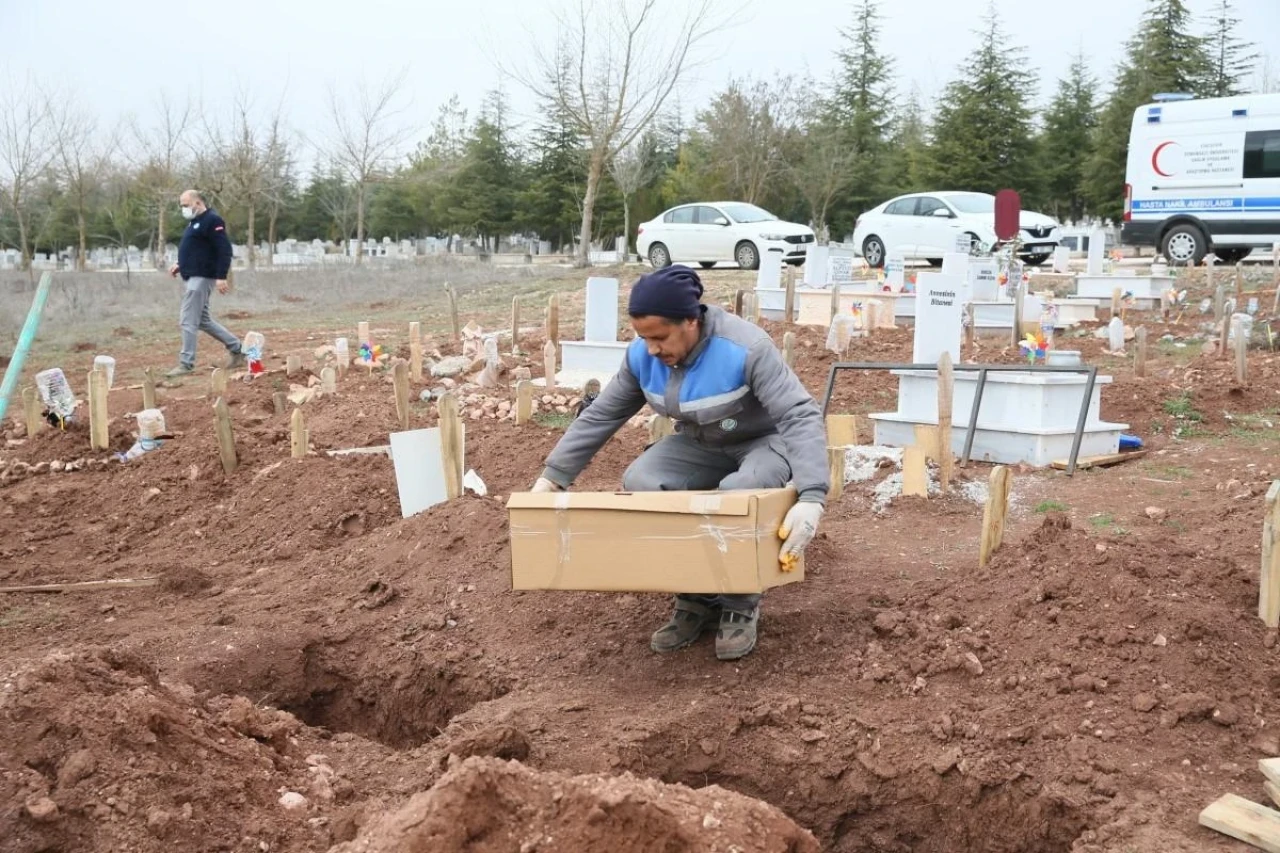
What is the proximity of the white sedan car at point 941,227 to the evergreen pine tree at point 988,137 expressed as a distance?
17.2 metres

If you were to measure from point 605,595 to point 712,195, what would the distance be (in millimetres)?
35665

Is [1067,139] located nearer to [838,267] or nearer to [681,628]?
[838,267]

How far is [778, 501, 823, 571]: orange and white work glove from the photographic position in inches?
147

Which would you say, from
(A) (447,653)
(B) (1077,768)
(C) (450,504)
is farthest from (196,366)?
(B) (1077,768)

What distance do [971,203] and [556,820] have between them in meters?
19.3

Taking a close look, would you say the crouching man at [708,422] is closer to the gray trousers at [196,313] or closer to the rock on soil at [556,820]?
the rock on soil at [556,820]

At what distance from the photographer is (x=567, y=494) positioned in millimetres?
3814

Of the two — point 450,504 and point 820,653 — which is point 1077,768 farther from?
point 450,504

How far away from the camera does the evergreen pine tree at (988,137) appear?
1483 inches

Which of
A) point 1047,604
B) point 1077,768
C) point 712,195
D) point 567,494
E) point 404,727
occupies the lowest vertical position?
point 404,727

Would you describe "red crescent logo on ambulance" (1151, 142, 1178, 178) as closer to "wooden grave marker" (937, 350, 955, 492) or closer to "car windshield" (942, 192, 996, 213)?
"car windshield" (942, 192, 996, 213)

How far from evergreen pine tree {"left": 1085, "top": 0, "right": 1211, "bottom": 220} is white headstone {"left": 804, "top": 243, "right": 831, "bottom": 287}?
23.5m

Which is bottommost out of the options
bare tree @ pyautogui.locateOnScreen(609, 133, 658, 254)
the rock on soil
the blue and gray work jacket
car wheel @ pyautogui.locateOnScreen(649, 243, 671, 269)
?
the rock on soil

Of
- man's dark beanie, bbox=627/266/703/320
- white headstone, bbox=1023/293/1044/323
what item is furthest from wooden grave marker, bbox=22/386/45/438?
white headstone, bbox=1023/293/1044/323
